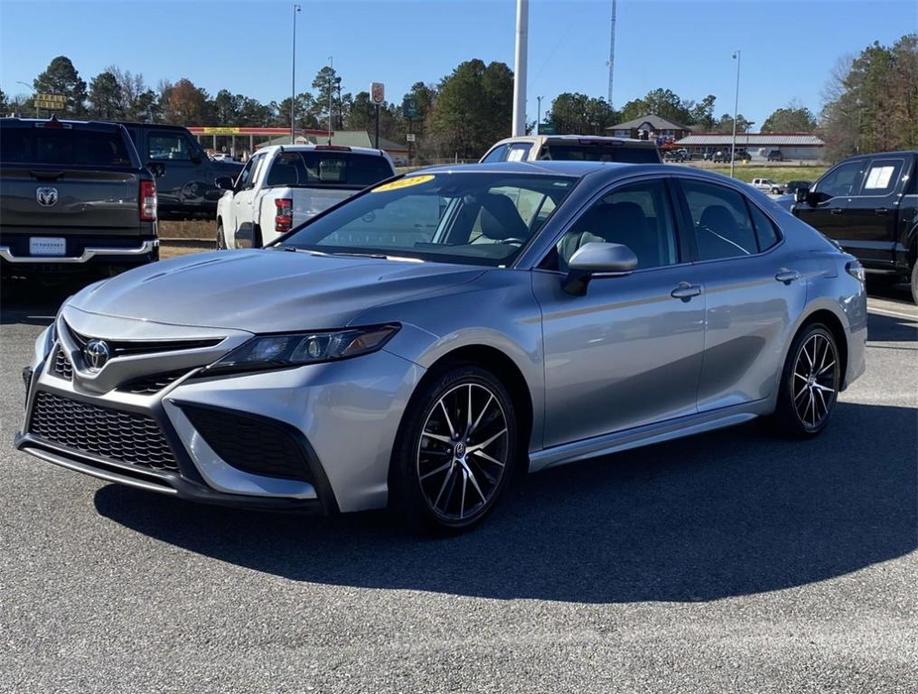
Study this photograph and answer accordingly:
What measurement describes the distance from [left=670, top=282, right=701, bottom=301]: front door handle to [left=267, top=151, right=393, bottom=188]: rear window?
7565 millimetres

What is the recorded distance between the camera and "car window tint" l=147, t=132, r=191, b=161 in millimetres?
20844

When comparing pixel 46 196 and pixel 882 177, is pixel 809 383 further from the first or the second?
pixel 882 177

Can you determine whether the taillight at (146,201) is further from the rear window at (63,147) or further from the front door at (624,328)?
the front door at (624,328)

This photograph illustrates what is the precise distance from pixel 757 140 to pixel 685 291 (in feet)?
498

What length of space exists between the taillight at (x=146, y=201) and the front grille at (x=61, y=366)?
648 centimetres

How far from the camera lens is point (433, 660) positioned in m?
3.49

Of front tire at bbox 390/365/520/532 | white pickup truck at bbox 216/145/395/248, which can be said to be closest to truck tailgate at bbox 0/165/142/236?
white pickup truck at bbox 216/145/395/248

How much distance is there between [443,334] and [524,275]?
0.69 meters

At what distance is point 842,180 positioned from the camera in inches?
607

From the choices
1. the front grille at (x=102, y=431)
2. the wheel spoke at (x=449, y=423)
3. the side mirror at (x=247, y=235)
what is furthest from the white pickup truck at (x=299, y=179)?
the wheel spoke at (x=449, y=423)

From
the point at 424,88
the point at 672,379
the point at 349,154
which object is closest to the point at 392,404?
the point at 672,379

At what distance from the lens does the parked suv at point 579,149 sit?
12242 mm

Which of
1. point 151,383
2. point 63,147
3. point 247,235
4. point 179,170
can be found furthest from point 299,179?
point 151,383

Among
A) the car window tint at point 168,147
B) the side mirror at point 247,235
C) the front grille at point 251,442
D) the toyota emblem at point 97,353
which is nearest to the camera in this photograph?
the front grille at point 251,442
